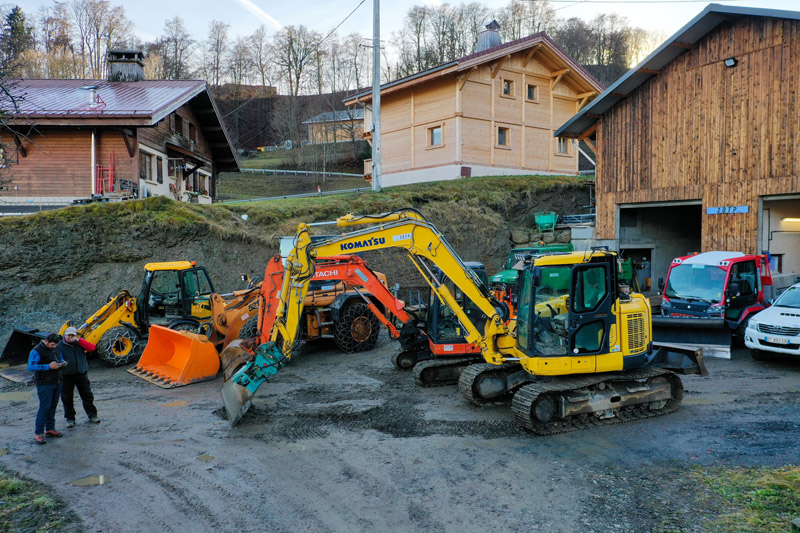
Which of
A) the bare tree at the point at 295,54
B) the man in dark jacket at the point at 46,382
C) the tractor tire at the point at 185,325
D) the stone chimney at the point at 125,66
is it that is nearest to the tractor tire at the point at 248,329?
the tractor tire at the point at 185,325

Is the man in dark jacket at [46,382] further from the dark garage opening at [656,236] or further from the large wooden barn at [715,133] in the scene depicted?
the dark garage opening at [656,236]

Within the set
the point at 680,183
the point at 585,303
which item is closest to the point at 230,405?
the point at 585,303

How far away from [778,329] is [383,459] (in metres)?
8.64

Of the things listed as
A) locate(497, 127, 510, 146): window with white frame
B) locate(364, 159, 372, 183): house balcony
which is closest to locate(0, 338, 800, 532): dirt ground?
locate(497, 127, 510, 146): window with white frame

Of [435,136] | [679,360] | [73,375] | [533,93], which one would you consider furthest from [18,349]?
[533,93]

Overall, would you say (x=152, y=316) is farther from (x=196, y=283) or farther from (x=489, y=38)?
(x=489, y=38)

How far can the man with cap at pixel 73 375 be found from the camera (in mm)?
8344

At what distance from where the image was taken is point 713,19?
16.7 m

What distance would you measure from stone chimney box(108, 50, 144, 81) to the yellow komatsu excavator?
2338 centimetres

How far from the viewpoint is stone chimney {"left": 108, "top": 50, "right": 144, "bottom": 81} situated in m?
26.8

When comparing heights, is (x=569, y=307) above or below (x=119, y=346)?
above

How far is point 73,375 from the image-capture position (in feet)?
27.6

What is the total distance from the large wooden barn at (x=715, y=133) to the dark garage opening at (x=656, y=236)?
0.38 m

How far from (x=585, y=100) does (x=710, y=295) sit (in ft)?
69.1
